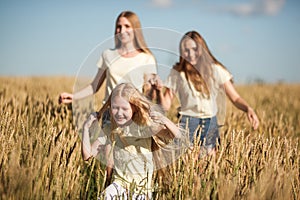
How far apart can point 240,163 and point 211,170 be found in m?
0.26

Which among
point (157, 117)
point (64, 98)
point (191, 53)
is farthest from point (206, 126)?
point (64, 98)

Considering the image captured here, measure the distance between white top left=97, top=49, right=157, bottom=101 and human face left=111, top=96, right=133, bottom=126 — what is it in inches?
24.3

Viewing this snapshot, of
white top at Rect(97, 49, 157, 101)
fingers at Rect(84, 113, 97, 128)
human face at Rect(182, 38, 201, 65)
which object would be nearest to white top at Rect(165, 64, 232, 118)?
human face at Rect(182, 38, 201, 65)

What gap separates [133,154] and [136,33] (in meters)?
1.23

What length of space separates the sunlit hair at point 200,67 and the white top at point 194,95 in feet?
0.12

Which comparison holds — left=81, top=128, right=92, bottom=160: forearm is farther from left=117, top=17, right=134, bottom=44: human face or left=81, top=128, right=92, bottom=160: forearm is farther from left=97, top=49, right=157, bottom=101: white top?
→ left=117, top=17, right=134, bottom=44: human face

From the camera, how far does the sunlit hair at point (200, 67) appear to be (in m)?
3.56

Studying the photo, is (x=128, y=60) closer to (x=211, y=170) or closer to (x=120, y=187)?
(x=120, y=187)

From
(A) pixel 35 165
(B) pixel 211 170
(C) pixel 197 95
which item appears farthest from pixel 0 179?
(C) pixel 197 95

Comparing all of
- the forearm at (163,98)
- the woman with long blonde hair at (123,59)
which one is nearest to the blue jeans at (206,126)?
the forearm at (163,98)

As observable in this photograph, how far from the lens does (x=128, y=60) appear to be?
10.9 ft

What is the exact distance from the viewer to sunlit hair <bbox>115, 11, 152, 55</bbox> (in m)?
3.33

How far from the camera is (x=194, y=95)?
352cm

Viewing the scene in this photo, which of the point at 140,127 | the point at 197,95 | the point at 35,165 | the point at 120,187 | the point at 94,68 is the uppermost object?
the point at 94,68
